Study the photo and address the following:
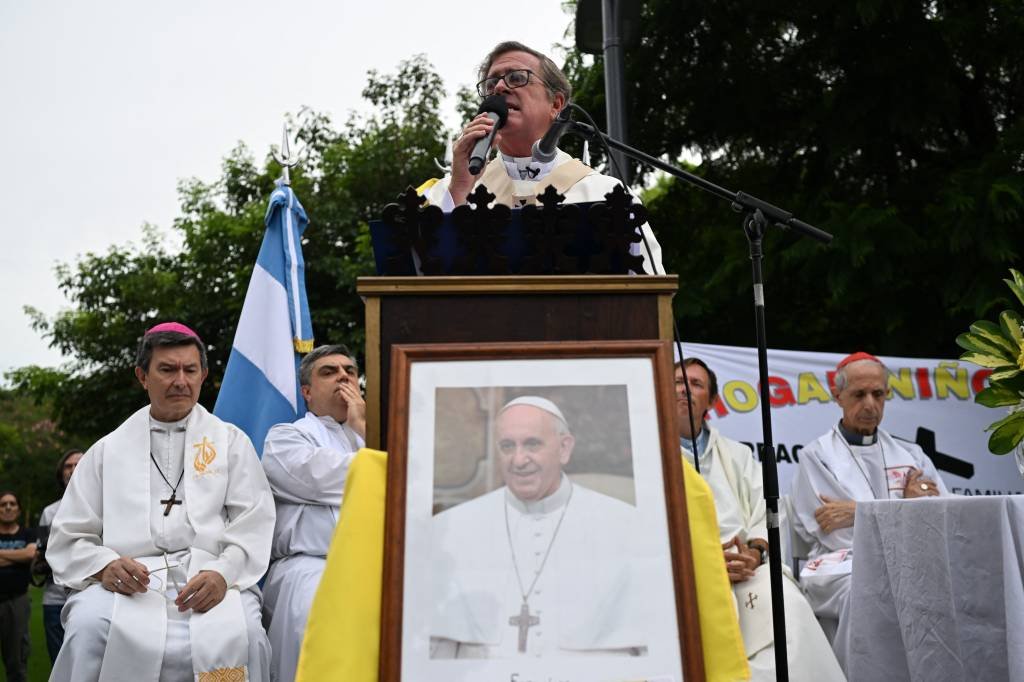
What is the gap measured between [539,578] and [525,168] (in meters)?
1.90

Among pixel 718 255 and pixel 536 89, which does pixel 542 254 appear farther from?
pixel 718 255

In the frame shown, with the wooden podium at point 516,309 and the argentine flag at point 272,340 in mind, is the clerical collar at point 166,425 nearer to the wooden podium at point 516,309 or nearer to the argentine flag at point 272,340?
the argentine flag at point 272,340

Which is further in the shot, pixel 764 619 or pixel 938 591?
pixel 764 619

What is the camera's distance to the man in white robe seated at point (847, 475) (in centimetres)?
469

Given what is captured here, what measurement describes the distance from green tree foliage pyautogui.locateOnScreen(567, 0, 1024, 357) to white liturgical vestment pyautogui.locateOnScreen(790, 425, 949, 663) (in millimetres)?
2568

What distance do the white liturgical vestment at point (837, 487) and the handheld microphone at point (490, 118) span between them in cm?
254

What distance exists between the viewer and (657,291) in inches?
93.9

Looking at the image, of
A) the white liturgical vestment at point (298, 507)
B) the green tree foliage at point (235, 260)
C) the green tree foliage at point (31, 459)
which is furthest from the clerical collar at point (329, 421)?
the green tree foliage at point (31, 459)

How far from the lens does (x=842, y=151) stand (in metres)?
8.34

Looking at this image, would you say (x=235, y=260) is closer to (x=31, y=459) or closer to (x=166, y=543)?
(x=166, y=543)

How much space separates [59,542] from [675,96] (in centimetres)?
700

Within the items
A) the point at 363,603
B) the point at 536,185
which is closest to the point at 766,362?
Answer: the point at 536,185

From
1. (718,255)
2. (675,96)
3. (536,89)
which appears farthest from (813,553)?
(675,96)

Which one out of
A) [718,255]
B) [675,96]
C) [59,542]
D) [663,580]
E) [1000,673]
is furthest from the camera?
[675,96]
